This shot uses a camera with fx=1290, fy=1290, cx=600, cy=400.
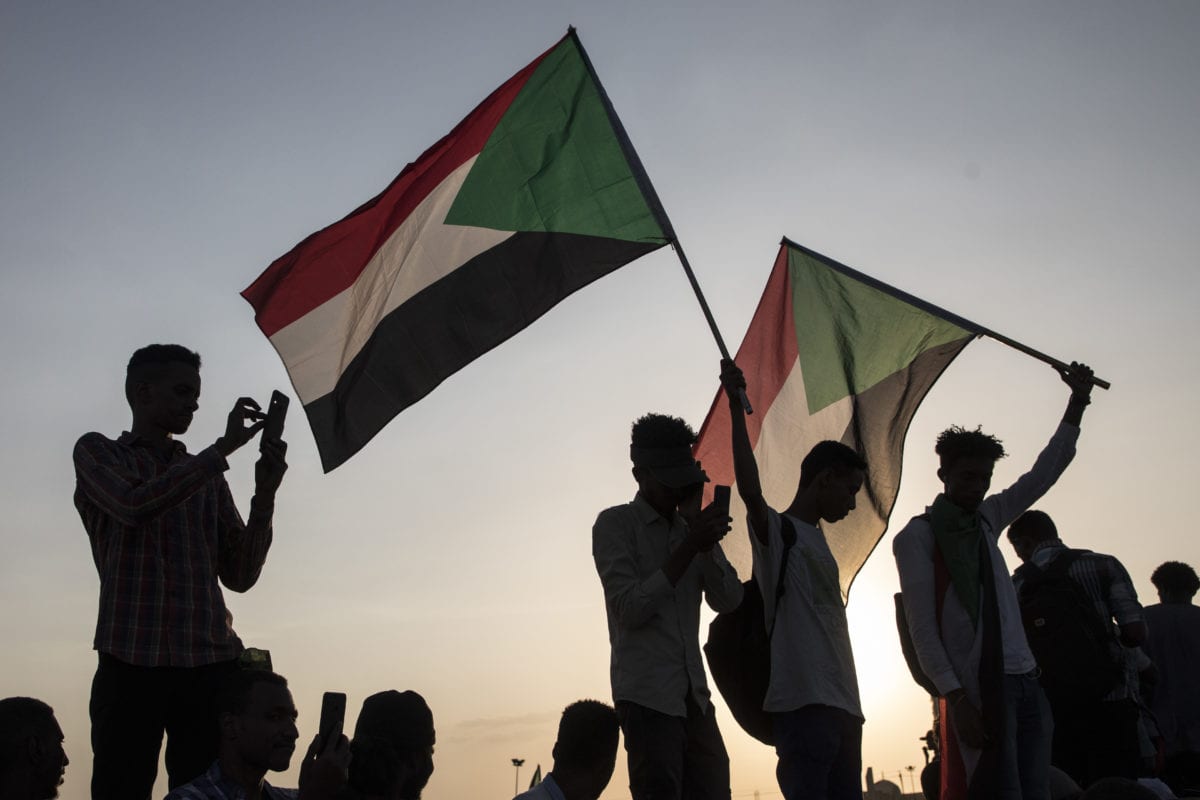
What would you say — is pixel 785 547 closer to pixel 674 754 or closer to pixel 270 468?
pixel 674 754

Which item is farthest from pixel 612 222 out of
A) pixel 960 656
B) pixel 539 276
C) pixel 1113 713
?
pixel 1113 713

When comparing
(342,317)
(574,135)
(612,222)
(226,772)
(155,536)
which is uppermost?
(574,135)

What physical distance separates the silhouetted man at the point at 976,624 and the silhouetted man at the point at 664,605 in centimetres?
103

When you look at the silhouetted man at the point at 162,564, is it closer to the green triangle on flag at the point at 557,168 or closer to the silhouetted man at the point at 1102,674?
the green triangle on flag at the point at 557,168

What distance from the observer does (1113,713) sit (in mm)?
7500

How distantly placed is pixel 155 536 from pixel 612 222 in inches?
121

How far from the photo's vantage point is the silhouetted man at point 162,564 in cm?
516

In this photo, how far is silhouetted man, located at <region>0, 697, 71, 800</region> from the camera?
4.55 meters

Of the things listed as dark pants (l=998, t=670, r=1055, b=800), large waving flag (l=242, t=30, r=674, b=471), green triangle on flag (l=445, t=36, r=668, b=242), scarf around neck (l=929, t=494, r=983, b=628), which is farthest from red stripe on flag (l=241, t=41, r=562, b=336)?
dark pants (l=998, t=670, r=1055, b=800)

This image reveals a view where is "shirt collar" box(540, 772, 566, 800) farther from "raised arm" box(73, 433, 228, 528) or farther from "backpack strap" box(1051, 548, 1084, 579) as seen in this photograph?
"backpack strap" box(1051, 548, 1084, 579)

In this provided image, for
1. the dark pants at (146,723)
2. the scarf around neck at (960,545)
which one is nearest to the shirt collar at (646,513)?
the scarf around neck at (960,545)

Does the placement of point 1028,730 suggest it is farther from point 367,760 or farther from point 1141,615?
point 367,760

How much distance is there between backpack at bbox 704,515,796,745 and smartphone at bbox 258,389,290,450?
2.27 metres

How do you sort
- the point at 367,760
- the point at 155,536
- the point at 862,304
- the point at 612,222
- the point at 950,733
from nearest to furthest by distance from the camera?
the point at 367,760, the point at 155,536, the point at 950,733, the point at 612,222, the point at 862,304
